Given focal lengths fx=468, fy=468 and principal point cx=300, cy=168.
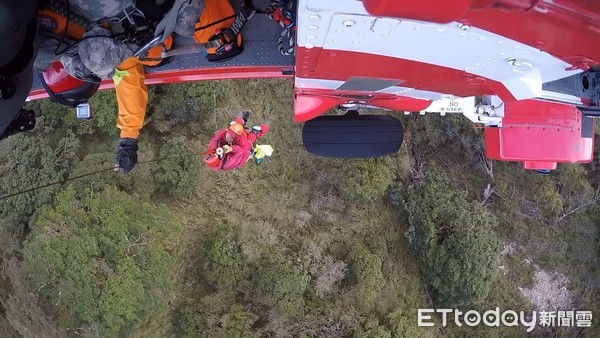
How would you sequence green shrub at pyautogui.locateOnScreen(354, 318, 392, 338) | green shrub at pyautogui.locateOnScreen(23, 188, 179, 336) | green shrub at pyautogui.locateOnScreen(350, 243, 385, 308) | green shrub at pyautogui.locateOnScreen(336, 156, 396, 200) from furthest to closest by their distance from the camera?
green shrub at pyautogui.locateOnScreen(336, 156, 396, 200)
green shrub at pyautogui.locateOnScreen(350, 243, 385, 308)
green shrub at pyautogui.locateOnScreen(354, 318, 392, 338)
green shrub at pyautogui.locateOnScreen(23, 188, 179, 336)

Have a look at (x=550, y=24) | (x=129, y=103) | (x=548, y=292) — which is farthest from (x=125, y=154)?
(x=548, y=292)

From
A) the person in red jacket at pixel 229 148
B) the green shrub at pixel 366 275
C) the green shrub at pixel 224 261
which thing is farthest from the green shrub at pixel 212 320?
the person in red jacket at pixel 229 148

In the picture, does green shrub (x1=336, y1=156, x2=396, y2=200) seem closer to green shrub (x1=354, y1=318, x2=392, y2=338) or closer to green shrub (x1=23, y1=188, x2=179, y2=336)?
green shrub (x1=354, y1=318, x2=392, y2=338)

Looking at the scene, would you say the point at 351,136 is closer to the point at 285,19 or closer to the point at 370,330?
the point at 285,19

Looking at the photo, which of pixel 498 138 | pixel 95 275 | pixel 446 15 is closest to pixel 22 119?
pixel 446 15

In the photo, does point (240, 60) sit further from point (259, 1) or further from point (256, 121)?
point (256, 121)

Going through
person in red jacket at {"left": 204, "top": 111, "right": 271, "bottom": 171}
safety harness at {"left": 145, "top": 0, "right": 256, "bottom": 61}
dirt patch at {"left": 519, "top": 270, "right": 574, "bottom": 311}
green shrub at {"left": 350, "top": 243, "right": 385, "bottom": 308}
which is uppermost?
safety harness at {"left": 145, "top": 0, "right": 256, "bottom": 61}

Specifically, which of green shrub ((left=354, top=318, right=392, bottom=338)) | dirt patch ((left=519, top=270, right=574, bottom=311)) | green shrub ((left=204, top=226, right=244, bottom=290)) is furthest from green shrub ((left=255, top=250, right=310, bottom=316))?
dirt patch ((left=519, top=270, right=574, bottom=311))
